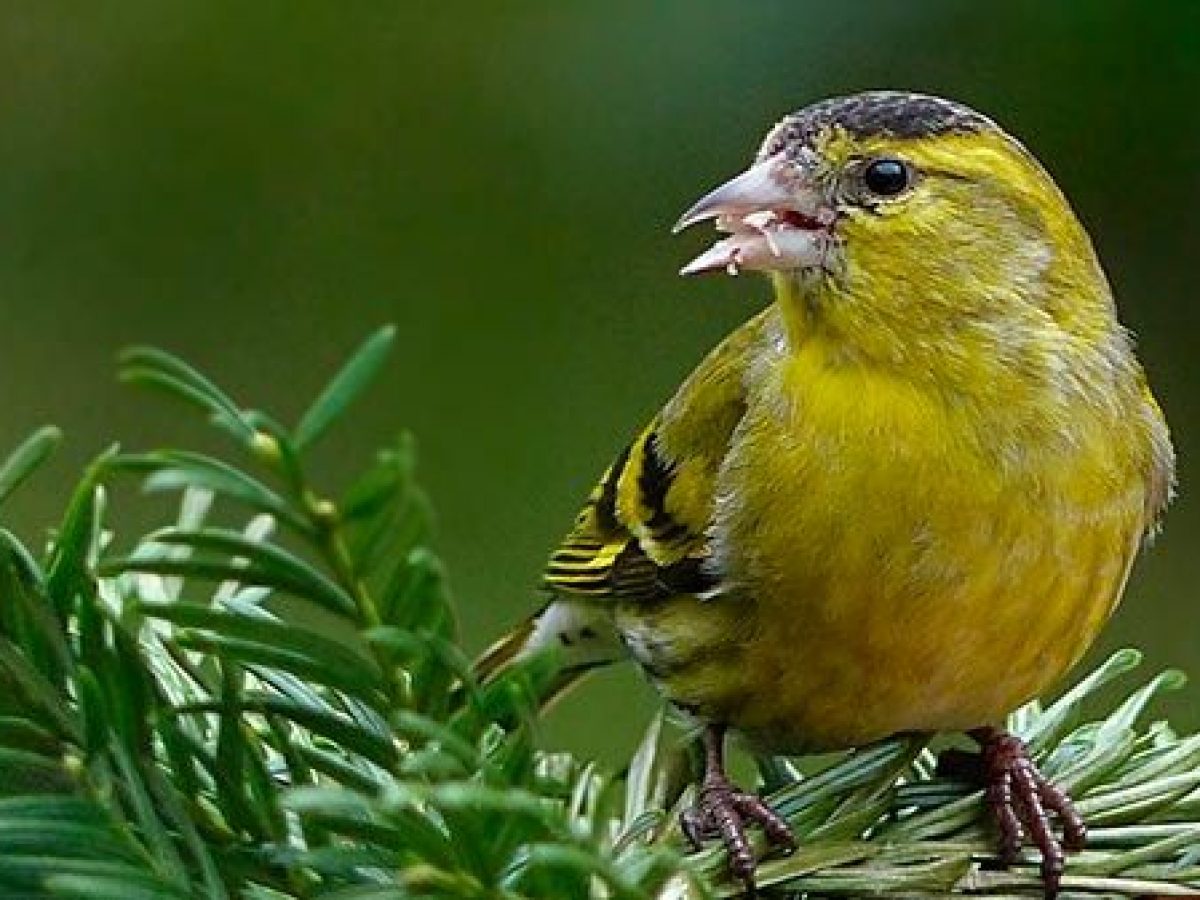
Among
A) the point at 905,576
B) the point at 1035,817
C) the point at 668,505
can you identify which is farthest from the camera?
the point at 668,505

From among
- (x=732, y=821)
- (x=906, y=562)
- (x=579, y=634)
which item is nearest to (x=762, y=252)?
(x=906, y=562)

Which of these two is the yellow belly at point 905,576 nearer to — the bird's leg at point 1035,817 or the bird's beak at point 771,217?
the bird's beak at point 771,217

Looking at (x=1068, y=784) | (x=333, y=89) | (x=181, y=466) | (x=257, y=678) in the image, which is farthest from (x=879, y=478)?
(x=333, y=89)

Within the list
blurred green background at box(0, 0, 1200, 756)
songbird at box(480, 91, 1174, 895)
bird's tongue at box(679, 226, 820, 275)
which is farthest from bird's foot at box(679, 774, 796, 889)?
blurred green background at box(0, 0, 1200, 756)

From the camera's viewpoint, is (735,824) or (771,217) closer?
(735,824)

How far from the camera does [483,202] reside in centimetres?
240

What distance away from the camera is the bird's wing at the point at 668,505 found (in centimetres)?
125

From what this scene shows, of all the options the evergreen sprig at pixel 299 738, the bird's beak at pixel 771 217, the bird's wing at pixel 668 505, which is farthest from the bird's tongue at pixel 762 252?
the evergreen sprig at pixel 299 738

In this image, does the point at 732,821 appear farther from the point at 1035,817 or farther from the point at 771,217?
the point at 771,217

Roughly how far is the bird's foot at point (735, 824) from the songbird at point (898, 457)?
182 millimetres

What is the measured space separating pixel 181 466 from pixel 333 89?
73.4 inches

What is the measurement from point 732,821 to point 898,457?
1.27 feet

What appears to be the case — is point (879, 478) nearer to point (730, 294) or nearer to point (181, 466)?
point (181, 466)

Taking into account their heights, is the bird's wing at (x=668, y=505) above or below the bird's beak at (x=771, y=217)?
below
